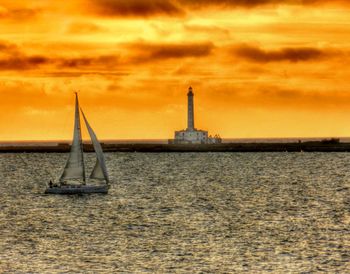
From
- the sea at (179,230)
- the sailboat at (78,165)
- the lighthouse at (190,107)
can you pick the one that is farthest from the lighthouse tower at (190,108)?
the sailboat at (78,165)

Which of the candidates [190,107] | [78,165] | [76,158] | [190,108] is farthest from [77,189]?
[190,108]

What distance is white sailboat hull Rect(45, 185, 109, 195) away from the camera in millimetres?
68625

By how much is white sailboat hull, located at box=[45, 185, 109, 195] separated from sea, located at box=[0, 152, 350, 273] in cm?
62

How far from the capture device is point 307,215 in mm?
55594

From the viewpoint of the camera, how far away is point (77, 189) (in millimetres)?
68562

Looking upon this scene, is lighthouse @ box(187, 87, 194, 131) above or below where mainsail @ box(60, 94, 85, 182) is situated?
above

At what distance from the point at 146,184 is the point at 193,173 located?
23.5 metres

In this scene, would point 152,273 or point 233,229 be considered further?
point 233,229

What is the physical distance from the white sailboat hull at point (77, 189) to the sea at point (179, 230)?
0.62 meters

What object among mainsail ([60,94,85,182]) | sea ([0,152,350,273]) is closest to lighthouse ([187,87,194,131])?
sea ([0,152,350,273])

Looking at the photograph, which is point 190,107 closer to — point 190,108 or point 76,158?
point 190,108

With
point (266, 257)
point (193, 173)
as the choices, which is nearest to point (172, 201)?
point (266, 257)

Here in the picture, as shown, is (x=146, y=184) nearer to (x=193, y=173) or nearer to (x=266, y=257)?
(x=193, y=173)

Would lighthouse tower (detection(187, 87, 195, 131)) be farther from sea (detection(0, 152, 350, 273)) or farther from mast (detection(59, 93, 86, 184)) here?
mast (detection(59, 93, 86, 184))
